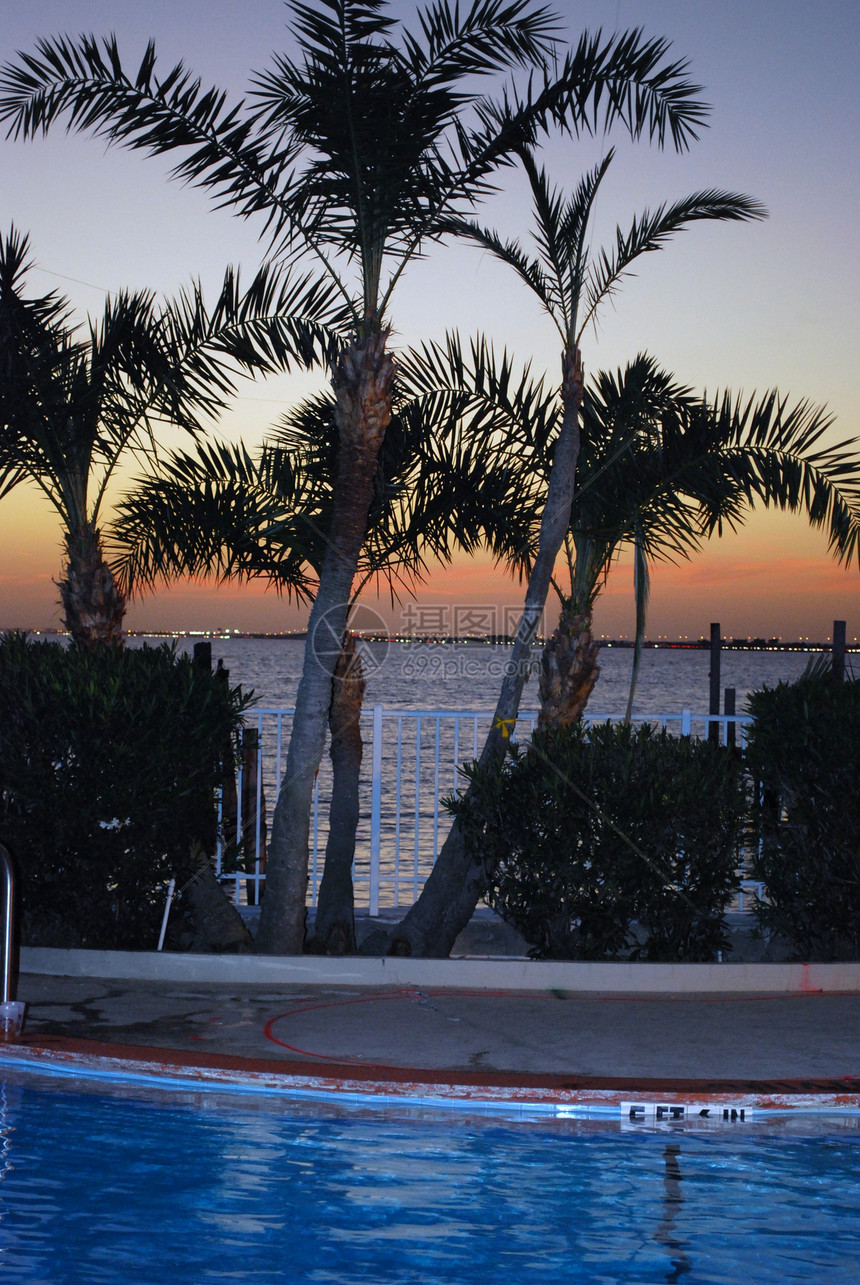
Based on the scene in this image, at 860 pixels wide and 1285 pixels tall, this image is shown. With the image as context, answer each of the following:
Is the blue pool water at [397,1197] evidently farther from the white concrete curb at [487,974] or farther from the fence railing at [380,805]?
the fence railing at [380,805]

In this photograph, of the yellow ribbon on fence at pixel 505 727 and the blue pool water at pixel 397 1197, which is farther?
the yellow ribbon on fence at pixel 505 727

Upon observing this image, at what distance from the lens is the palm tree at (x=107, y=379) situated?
801 centimetres

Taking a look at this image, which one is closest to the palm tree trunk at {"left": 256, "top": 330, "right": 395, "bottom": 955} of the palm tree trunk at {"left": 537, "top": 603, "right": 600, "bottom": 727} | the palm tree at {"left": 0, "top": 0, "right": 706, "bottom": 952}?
the palm tree at {"left": 0, "top": 0, "right": 706, "bottom": 952}

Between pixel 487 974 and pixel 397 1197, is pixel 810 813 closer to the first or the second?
pixel 487 974

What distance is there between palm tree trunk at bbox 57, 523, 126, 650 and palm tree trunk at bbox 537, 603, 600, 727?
3.61 m

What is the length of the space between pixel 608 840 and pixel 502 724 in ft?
4.42

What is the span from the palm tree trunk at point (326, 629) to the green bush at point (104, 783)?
0.45 meters

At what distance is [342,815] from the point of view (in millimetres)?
8609

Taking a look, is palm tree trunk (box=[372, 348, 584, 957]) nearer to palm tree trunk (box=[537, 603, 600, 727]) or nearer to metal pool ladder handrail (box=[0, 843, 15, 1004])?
palm tree trunk (box=[537, 603, 600, 727])

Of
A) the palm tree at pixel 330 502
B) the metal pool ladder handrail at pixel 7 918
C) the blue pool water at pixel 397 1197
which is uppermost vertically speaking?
the palm tree at pixel 330 502

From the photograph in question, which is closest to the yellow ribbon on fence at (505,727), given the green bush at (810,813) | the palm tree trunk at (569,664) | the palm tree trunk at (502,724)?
the palm tree trunk at (502,724)

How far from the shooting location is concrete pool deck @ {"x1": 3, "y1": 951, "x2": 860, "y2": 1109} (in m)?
4.50

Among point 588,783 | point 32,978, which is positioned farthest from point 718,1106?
point 32,978

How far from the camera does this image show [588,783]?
20.2ft
